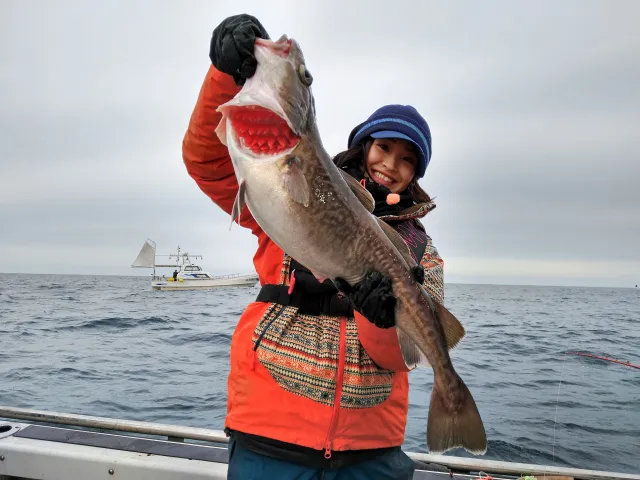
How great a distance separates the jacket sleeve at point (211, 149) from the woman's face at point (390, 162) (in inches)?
33.9

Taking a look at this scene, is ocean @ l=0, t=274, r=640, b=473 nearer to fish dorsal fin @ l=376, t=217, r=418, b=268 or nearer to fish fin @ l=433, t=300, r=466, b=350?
fish fin @ l=433, t=300, r=466, b=350

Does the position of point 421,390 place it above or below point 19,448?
below

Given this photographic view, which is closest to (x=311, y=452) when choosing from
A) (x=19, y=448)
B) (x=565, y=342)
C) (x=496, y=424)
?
(x=19, y=448)

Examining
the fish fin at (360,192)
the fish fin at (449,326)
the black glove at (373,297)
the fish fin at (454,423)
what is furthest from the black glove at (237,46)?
the fish fin at (454,423)

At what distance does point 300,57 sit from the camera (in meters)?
2.22

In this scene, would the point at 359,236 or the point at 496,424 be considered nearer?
the point at 359,236

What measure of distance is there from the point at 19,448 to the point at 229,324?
1933 cm

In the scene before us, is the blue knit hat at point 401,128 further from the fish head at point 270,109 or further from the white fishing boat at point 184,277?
the white fishing boat at point 184,277

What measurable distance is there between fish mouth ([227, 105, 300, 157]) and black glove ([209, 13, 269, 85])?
206 millimetres

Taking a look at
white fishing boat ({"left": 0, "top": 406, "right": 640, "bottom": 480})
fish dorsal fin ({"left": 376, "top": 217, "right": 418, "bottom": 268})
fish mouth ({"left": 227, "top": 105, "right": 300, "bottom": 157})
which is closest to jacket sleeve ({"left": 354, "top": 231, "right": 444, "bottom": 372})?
fish dorsal fin ({"left": 376, "top": 217, "right": 418, "bottom": 268})

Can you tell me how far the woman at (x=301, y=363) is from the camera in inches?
95.8

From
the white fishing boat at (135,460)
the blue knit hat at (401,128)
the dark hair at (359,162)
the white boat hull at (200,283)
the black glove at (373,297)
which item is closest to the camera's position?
the black glove at (373,297)

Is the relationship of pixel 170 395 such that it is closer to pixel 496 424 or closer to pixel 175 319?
pixel 496 424

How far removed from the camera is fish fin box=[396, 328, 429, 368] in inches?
100
